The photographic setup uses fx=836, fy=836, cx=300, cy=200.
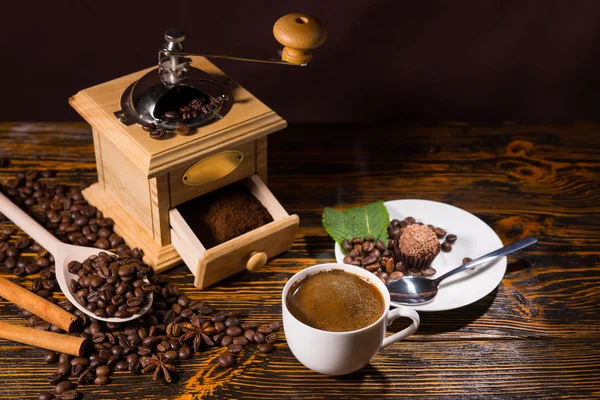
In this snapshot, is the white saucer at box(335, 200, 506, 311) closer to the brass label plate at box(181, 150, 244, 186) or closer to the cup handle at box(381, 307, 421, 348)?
the cup handle at box(381, 307, 421, 348)

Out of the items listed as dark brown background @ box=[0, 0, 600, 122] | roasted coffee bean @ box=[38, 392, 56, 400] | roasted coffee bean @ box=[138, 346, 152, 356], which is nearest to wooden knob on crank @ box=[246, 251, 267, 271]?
roasted coffee bean @ box=[138, 346, 152, 356]

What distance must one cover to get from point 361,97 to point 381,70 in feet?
0.45

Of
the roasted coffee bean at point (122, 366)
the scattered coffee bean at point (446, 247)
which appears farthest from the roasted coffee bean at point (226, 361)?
the scattered coffee bean at point (446, 247)

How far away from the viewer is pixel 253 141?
7.45 ft

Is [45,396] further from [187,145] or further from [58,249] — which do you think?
[187,145]

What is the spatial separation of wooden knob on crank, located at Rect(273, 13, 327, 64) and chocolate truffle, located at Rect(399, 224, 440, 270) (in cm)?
53

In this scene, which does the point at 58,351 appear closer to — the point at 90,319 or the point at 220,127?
the point at 90,319

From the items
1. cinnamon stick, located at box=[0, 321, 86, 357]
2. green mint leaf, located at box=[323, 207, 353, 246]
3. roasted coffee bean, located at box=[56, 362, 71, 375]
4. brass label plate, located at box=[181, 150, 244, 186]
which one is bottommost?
roasted coffee bean, located at box=[56, 362, 71, 375]

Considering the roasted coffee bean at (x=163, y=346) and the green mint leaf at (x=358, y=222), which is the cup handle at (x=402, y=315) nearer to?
the green mint leaf at (x=358, y=222)

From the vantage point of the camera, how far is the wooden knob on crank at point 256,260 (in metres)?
2.22

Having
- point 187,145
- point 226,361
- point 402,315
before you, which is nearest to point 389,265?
point 402,315

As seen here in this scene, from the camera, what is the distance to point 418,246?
219 centimetres

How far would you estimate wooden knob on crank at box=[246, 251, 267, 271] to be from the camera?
222 cm

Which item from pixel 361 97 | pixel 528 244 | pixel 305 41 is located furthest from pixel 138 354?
pixel 361 97
